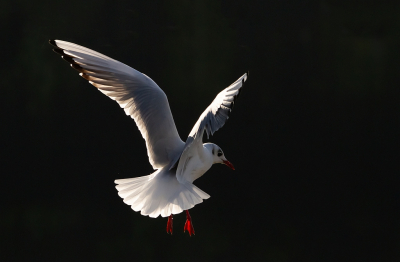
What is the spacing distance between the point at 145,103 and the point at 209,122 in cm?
46

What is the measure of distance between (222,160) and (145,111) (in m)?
0.43

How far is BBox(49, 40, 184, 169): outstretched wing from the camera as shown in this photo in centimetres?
207

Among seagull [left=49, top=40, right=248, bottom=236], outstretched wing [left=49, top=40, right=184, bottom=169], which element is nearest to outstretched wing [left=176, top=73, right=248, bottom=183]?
seagull [left=49, top=40, right=248, bottom=236]

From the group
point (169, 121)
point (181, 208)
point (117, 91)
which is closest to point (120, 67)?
point (117, 91)

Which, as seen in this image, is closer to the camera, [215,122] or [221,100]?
[215,122]

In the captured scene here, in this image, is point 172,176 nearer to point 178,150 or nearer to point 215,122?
point 178,150

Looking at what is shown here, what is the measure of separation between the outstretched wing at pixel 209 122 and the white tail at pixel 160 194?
0.19ft

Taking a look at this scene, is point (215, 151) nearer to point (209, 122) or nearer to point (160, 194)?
point (160, 194)

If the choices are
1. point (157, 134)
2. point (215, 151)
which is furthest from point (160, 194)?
point (215, 151)

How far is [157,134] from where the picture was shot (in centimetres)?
211

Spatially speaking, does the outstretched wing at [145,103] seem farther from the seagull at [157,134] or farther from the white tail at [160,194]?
the white tail at [160,194]

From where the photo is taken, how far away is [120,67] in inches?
82.6

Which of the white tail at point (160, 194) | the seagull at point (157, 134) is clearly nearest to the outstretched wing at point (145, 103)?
the seagull at point (157, 134)

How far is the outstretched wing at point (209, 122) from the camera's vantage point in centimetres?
172
